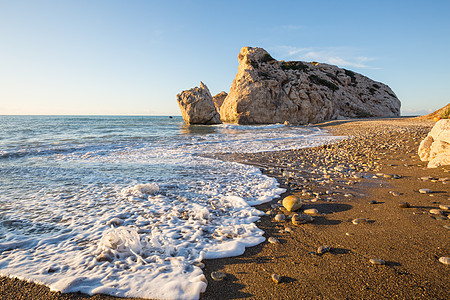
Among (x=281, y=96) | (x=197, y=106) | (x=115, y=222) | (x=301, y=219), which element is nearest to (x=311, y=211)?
(x=301, y=219)

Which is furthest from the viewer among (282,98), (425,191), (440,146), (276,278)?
(282,98)

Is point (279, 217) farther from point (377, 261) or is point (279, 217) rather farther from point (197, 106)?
point (197, 106)

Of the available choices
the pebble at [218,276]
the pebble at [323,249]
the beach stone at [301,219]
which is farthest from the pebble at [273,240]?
the pebble at [218,276]

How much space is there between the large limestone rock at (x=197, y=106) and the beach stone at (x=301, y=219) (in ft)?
128

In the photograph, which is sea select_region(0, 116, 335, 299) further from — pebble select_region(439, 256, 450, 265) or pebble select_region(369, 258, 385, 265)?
pebble select_region(439, 256, 450, 265)

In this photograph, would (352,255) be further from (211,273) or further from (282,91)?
(282,91)

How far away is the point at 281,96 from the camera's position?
3766cm

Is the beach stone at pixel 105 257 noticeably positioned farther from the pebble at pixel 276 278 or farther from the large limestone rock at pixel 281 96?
the large limestone rock at pixel 281 96

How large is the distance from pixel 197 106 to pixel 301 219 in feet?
129

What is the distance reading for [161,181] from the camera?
6215mm

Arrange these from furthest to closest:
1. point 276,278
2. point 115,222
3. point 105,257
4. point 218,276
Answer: point 115,222 < point 105,257 < point 218,276 < point 276,278

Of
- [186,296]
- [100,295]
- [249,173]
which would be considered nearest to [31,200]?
[100,295]

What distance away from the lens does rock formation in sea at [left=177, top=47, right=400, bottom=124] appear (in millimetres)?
37094

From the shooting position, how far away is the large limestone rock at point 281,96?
1457 inches
